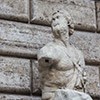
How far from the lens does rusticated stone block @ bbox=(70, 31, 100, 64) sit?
5848mm

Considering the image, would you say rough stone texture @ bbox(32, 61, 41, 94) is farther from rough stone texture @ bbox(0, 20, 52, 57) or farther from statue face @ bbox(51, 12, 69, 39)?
statue face @ bbox(51, 12, 69, 39)

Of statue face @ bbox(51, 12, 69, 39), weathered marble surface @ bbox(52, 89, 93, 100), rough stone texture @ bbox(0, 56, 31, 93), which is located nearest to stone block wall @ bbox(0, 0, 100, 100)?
rough stone texture @ bbox(0, 56, 31, 93)

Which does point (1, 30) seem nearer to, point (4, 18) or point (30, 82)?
point (4, 18)

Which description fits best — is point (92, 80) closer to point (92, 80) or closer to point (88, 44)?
point (92, 80)

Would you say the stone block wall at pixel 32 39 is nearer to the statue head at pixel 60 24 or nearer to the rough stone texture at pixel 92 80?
the rough stone texture at pixel 92 80

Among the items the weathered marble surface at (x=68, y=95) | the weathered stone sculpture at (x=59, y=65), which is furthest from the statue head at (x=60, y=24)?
the weathered marble surface at (x=68, y=95)

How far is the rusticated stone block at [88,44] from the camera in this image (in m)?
5.85

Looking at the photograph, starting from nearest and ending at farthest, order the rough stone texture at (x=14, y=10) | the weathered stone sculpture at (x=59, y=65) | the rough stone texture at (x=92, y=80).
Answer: the weathered stone sculpture at (x=59, y=65)
the rough stone texture at (x=14, y=10)
the rough stone texture at (x=92, y=80)

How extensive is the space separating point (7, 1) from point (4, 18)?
0.17m

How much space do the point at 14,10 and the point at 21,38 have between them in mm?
276

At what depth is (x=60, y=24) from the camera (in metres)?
A: 5.20

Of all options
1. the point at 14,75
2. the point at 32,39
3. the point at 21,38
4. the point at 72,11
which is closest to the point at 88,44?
the point at 72,11

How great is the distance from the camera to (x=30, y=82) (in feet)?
17.9

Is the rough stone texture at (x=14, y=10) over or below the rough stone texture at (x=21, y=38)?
over
